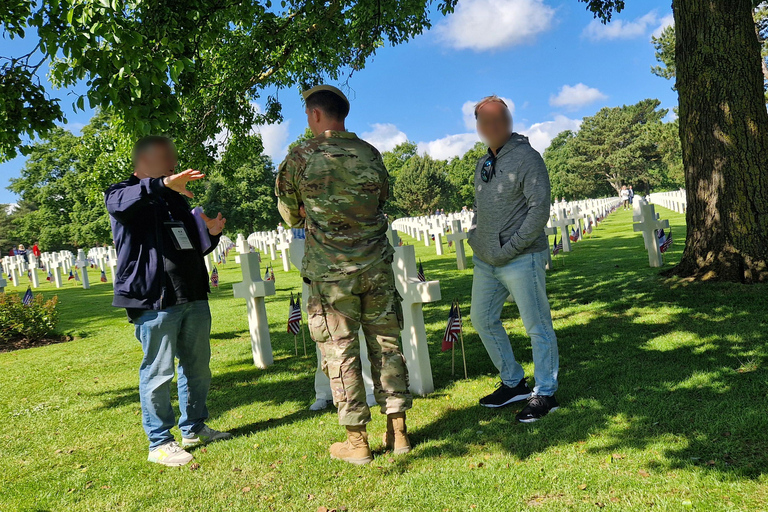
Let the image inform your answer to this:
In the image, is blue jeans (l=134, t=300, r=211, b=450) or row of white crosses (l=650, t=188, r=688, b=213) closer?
blue jeans (l=134, t=300, r=211, b=450)

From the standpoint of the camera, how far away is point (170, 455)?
A: 3.55 metres

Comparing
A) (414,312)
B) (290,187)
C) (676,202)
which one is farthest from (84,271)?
(676,202)

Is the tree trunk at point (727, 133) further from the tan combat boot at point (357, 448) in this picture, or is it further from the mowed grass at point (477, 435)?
the tan combat boot at point (357, 448)

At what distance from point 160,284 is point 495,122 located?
2.59m

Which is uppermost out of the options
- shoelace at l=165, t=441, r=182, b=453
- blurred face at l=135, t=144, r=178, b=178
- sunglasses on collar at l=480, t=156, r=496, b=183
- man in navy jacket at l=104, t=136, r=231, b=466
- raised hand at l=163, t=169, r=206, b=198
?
blurred face at l=135, t=144, r=178, b=178

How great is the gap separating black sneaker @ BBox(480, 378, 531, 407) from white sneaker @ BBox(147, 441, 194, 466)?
2.17 meters

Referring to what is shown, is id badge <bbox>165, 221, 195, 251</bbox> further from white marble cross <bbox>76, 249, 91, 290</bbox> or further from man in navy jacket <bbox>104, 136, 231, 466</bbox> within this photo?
white marble cross <bbox>76, 249, 91, 290</bbox>

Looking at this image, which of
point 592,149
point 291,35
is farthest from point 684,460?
point 592,149

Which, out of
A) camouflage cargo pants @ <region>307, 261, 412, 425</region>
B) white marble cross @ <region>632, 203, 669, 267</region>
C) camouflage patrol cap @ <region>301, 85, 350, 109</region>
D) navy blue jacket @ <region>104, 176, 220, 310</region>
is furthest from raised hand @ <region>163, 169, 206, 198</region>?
white marble cross @ <region>632, 203, 669, 267</region>

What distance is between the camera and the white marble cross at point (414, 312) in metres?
4.11

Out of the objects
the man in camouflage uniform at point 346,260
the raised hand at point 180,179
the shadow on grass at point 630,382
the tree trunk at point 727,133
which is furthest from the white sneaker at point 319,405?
the tree trunk at point 727,133

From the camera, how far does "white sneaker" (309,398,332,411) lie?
174 inches

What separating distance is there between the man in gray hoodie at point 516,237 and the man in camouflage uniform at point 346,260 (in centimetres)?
90

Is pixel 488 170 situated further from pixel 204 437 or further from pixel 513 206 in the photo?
pixel 204 437
